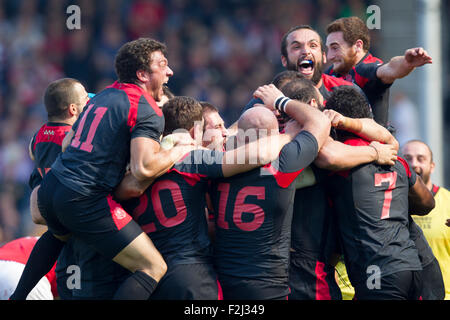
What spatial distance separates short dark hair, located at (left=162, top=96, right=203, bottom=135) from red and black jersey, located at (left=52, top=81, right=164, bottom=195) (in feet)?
0.48

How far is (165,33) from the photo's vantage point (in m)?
12.0

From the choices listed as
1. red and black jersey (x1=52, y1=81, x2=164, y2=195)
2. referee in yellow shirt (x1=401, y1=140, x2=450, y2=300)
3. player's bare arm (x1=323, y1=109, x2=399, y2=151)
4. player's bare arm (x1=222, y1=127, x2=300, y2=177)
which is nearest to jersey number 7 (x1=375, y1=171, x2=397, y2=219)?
player's bare arm (x1=323, y1=109, x2=399, y2=151)

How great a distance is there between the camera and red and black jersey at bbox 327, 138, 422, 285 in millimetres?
4297

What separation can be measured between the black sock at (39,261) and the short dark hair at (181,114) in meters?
1.22

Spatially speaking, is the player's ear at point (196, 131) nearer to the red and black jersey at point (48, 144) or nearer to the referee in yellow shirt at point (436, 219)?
the red and black jersey at point (48, 144)

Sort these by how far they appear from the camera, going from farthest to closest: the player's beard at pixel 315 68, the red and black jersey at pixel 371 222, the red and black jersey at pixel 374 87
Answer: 1. the player's beard at pixel 315 68
2. the red and black jersey at pixel 374 87
3. the red and black jersey at pixel 371 222

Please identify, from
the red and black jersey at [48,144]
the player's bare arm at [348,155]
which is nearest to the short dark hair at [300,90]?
the player's bare arm at [348,155]

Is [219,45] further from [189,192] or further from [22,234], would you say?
[189,192]

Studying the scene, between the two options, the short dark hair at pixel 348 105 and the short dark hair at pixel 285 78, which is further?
the short dark hair at pixel 285 78

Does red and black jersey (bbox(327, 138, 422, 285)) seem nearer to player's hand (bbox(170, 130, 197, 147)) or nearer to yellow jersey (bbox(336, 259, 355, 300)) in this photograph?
yellow jersey (bbox(336, 259, 355, 300))

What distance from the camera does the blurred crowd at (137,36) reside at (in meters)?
11.3

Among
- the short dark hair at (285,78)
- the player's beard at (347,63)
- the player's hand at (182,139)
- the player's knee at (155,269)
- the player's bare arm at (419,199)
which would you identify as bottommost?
the player's knee at (155,269)
